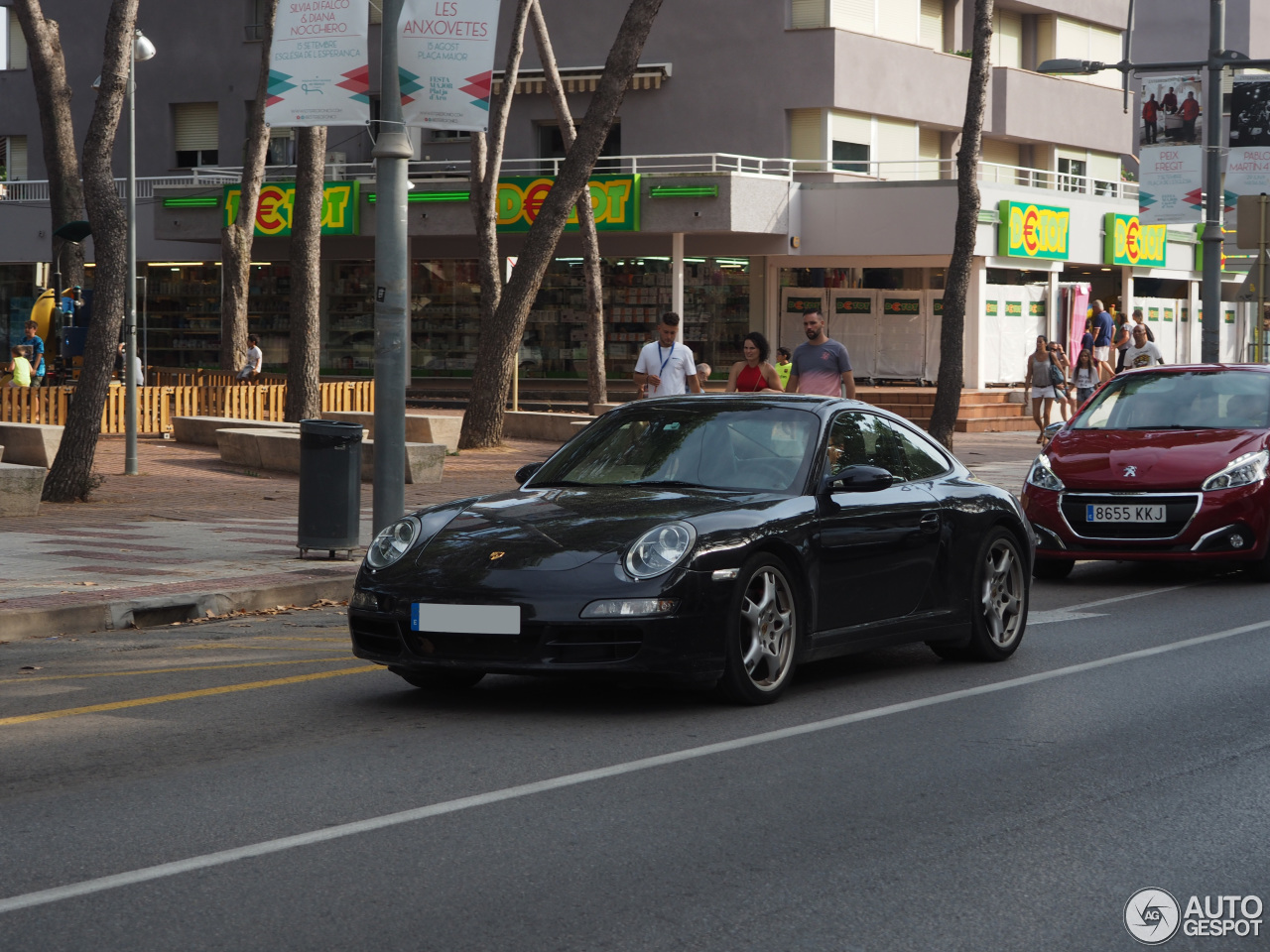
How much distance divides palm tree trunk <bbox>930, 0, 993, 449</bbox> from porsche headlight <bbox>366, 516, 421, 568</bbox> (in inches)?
742

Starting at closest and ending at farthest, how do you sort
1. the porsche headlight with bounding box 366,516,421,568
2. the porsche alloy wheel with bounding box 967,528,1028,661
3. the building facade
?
the porsche headlight with bounding box 366,516,421,568 → the porsche alloy wheel with bounding box 967,528,1028,661 → the building facade

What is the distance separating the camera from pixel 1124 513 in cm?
1277

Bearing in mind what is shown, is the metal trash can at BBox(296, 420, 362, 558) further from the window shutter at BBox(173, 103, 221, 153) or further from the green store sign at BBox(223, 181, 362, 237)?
the window shutter at BBox(173, 103, 221, 153)

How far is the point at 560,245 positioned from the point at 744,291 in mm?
4481

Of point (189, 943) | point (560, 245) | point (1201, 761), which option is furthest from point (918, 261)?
point (189, 943)

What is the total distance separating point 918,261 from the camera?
39219mm

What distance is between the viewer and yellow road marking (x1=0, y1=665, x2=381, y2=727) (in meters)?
7.66

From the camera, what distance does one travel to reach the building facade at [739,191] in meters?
38.6

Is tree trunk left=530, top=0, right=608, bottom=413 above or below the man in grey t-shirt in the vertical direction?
above

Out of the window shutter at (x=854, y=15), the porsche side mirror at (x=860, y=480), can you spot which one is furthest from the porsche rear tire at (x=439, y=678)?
the window shutter at (x=854, y=15)

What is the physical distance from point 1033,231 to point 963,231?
13.5 meters

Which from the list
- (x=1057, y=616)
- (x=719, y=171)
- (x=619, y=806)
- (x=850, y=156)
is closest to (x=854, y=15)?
(x=850, y=156)

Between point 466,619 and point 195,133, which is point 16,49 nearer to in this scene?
point 195,133

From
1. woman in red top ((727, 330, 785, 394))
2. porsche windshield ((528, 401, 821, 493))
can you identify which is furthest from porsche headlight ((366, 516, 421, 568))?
woman in red top ((727, 330, 785, 394))
